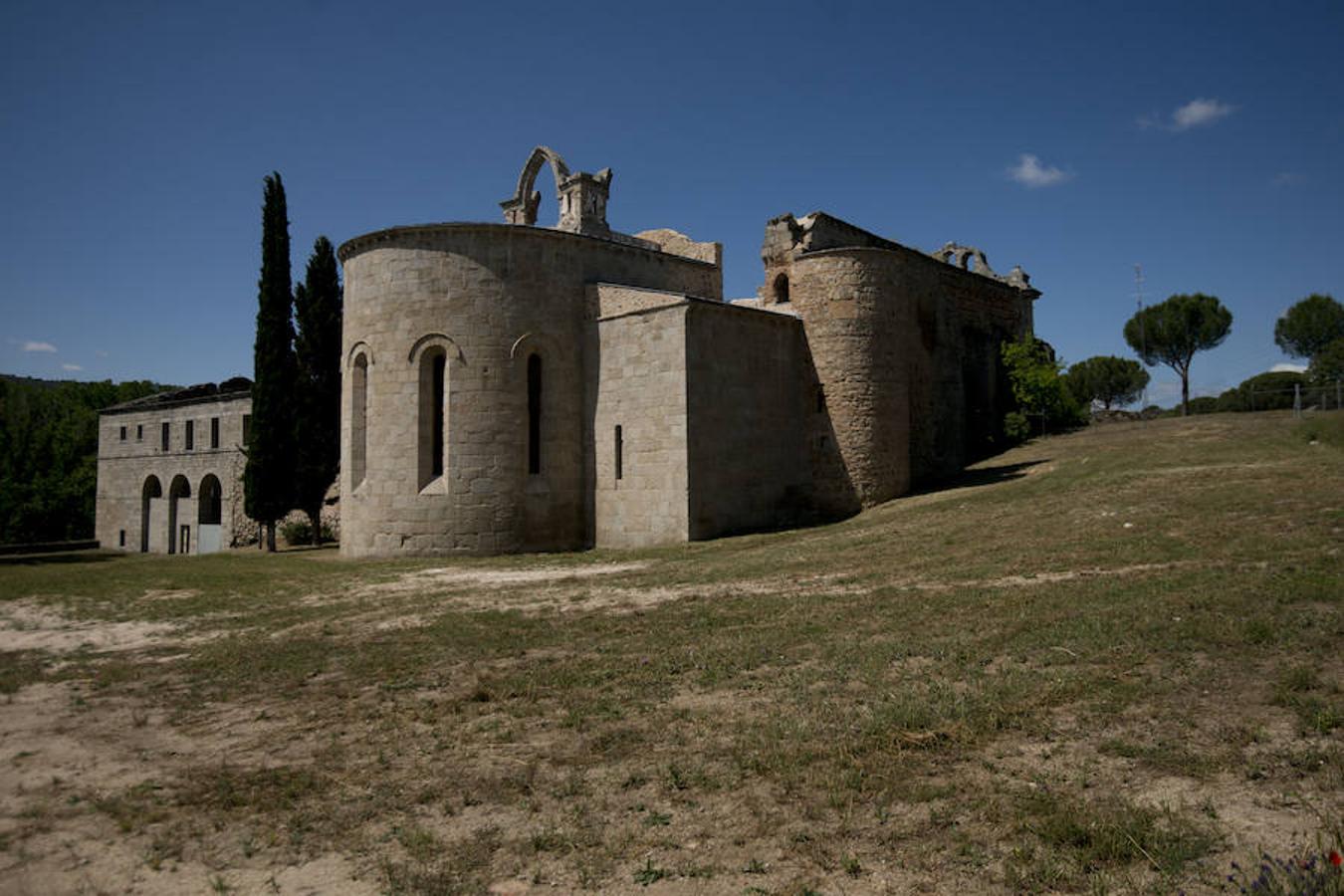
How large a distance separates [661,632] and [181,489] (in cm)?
3756

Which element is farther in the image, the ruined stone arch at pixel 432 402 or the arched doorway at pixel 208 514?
A: the arched doorway at pixel 208 514

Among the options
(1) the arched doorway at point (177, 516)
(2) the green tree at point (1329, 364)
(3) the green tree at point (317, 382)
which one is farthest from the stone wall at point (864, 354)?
(2) the green tree at point (1329, 364)

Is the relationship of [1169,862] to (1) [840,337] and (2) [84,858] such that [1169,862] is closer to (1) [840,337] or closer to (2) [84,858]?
(2) [84,858]

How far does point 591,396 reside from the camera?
19391mm

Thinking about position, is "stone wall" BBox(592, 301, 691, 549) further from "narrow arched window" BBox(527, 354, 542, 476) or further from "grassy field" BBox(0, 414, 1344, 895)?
"grassy field" BBox(0, 414, 1344, 895)

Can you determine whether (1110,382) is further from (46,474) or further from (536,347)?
(46,474)

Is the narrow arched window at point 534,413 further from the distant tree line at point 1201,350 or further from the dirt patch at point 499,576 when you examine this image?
the distant tree line at point 1201,350

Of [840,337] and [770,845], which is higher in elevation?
[840,337]

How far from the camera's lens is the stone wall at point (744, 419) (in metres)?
17.6

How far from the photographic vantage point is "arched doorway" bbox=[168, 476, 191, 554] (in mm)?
37656

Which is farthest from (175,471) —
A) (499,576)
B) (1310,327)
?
(1310,327)

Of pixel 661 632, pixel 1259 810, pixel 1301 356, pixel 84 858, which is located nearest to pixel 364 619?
pixel 661 632

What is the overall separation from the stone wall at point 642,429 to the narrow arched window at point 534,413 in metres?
1.35

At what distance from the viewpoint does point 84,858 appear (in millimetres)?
4305
